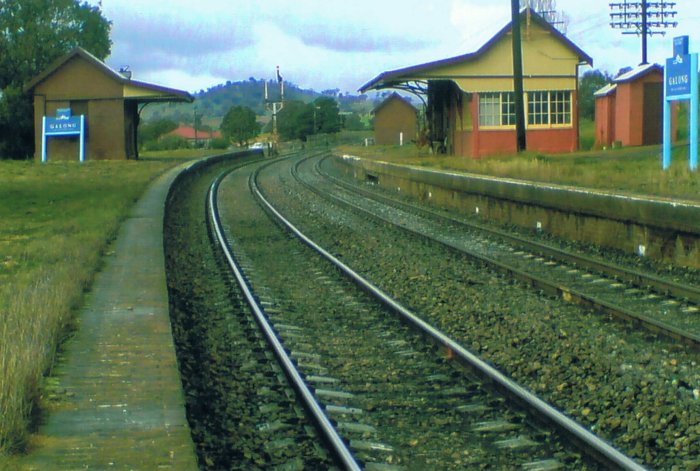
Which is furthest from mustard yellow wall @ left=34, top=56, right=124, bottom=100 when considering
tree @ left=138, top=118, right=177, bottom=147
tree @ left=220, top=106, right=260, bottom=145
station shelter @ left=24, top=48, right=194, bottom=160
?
tree @ left=220, top=106, right=260, bottom=145

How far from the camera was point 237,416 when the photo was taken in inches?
289

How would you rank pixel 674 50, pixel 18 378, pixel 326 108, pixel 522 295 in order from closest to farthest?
pixel 18 378 → pixel 522 295 → pixel 674 50 → pixel 326 108

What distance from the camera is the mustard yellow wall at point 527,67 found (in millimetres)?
40781

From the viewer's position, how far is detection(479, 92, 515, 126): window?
41.1 meters

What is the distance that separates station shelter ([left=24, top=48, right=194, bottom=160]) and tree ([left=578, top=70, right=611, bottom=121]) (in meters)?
43.0

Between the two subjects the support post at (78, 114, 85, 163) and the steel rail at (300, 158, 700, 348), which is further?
Answer: the support post at (78, 114, 85, 163)

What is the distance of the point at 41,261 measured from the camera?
1480 cm

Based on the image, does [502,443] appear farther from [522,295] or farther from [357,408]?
[522,295]

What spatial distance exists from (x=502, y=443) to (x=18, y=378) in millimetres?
3105

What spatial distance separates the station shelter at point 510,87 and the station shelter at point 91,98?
48.8 ft

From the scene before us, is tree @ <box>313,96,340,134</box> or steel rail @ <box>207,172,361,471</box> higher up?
tree @ <box>313,96,340,134</box>

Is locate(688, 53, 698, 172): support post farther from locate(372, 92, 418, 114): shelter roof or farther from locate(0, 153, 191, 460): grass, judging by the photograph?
locate(372, 92, 418, 114): shelter roof

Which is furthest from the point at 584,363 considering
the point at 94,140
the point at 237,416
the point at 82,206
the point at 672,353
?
the point at 94,140

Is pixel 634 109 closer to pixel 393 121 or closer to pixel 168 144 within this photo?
pixel 393 121
